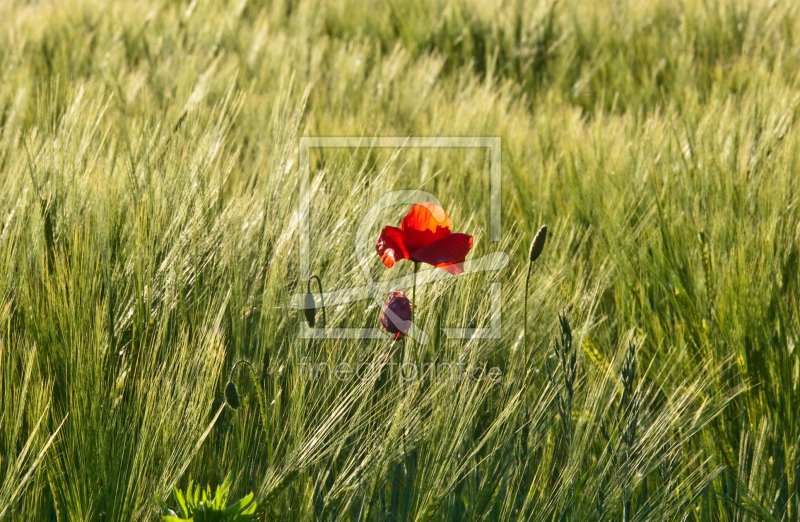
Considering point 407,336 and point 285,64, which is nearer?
point 407,336

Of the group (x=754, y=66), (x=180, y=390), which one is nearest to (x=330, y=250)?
(x=180, y=390)

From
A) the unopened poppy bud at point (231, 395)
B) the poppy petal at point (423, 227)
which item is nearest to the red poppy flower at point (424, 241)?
the poppy petal at point (423, 227)

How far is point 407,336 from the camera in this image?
907 millimetres

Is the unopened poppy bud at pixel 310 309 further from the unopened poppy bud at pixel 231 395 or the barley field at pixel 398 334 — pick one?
the unopened poppy bud at pixel 231 395

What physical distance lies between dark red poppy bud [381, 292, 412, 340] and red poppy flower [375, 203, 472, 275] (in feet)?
0.14

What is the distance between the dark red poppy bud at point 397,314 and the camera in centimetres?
82

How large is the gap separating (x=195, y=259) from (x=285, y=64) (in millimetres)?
1473

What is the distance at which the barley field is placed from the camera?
2.44 feet

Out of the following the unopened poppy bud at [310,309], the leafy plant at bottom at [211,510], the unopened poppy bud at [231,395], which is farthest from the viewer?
the unopened poppy bud at [310,309]

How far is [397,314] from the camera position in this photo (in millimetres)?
825

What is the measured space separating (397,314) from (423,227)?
0.11 m

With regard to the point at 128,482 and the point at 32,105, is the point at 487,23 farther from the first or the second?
the point at 128,482

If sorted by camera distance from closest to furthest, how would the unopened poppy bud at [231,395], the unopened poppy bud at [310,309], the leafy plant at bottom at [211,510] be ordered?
the leafy plant at bottom at [211,510]
the unopened poppy bud at [231,395]
the unopened poppy bud at [310,309]

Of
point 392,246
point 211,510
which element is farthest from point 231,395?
point 392,246
